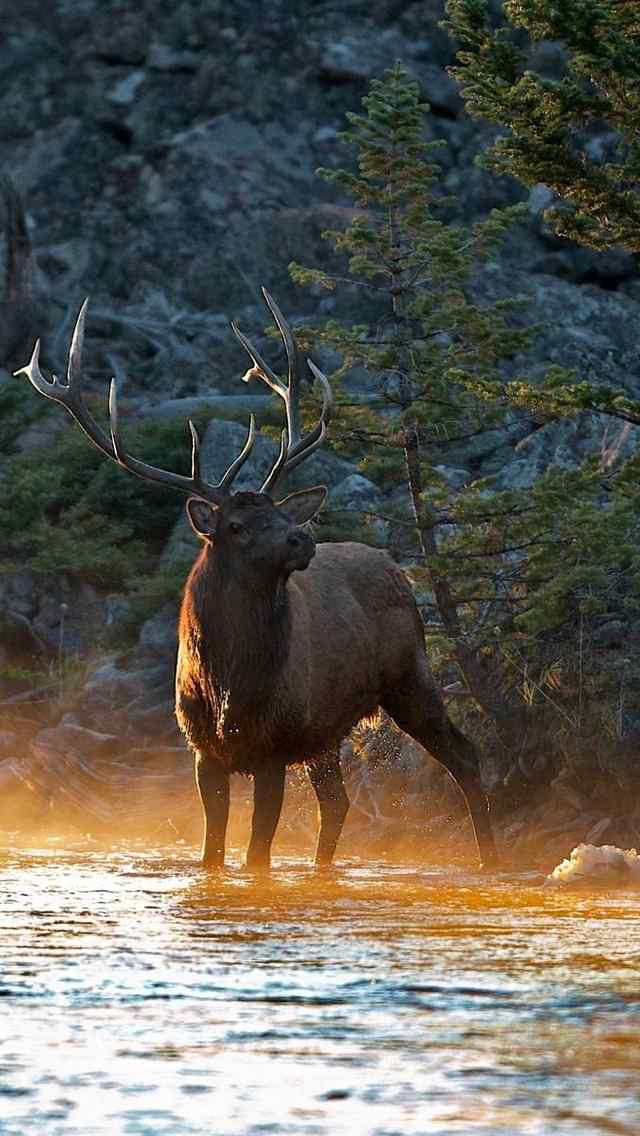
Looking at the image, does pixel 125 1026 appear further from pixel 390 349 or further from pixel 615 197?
pixel 390 349

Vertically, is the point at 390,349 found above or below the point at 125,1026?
above

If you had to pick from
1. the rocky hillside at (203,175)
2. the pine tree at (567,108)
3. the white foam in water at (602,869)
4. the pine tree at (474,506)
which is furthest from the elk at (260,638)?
A: the rocky hillside at (203,175)

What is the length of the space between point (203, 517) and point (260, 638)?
2.24 feet

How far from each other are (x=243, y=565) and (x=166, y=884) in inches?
66.4

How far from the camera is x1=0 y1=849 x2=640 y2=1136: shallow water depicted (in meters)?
3.47

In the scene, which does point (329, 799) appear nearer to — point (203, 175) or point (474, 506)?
point (474, 506)

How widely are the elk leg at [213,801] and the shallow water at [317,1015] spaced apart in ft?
5.70

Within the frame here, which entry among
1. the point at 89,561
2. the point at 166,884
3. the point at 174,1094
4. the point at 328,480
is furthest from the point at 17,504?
the point at 174,1094

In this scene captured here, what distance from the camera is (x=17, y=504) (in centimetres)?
1669

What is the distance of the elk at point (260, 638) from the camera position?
9.32 m

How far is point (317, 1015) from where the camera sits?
179 inches

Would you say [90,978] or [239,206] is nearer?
[90,978]

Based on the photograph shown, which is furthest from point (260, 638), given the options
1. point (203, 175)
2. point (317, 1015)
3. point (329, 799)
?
point (203, 175)

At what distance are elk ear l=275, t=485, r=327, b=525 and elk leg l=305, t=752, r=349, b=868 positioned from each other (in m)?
1.71
